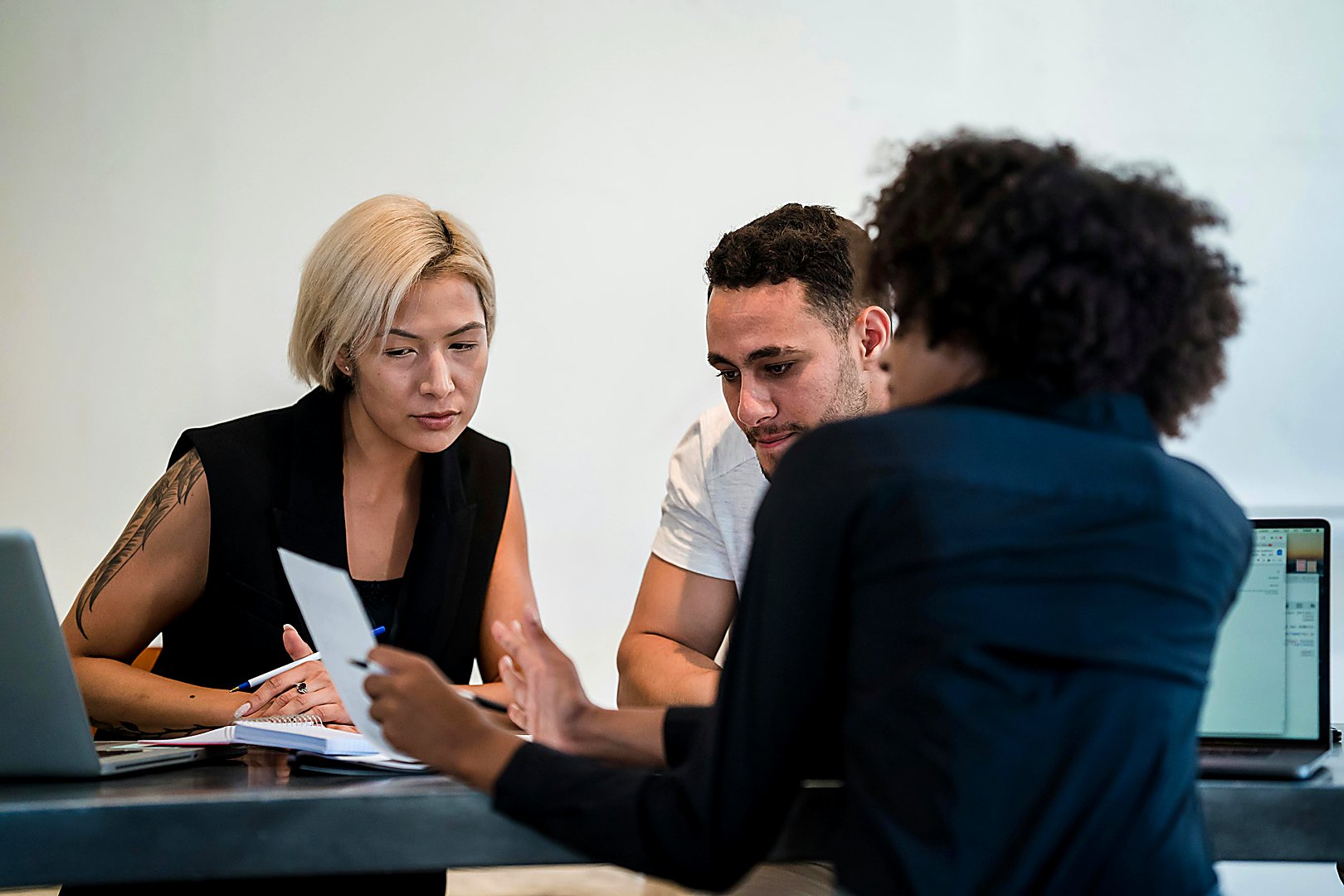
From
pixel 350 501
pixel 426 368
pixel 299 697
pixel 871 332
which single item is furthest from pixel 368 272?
pixel 871 332

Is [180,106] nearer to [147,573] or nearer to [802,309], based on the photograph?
[147,573]

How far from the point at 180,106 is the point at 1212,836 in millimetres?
2815

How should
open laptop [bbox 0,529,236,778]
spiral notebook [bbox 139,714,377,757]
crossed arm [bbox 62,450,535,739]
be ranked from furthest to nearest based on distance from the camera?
crossed arm [bbox 62,450,535,739], spiral notebook [bbox 139,714,377,757], open laptop [bbox 0,529,236,778]

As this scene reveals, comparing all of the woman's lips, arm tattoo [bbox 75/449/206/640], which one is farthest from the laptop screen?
arm tattoo [bbox 75/449/206/640]

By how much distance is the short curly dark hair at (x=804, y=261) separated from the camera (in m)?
1.95

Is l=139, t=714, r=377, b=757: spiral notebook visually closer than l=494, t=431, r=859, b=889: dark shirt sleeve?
No

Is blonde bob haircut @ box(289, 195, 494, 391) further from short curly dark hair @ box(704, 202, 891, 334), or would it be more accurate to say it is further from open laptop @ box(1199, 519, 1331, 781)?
open laptop @ box(1199, 519, 1331, 781)

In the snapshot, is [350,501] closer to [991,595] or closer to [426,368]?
[426,368]

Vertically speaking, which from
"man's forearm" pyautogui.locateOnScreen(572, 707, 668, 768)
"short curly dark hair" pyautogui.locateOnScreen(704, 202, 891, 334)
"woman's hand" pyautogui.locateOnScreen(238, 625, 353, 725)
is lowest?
"woman's hand" pyautogui.locateOnScreen(238, 625, 353, 725)

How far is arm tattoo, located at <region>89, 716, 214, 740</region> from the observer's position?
1.62 m

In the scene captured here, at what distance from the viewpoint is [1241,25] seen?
312cm

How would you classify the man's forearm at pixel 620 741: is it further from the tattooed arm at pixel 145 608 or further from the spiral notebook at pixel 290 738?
the tattooed arm at pixel 145 608

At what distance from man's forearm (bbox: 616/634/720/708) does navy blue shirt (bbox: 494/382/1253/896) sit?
890mm

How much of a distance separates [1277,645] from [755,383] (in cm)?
83
